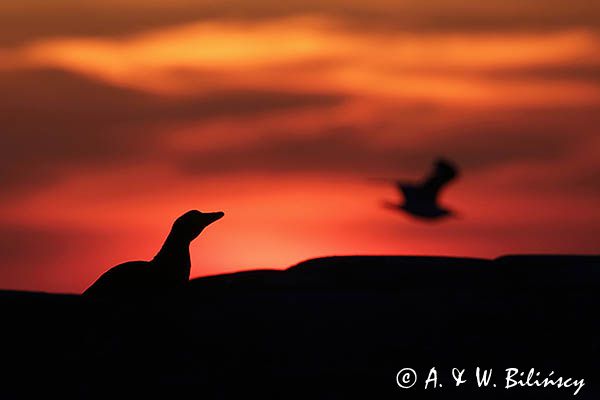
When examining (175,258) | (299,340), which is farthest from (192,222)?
(299,340)

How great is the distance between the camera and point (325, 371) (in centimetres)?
1026

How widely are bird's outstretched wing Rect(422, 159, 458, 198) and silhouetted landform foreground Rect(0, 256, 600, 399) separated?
14.6 metres

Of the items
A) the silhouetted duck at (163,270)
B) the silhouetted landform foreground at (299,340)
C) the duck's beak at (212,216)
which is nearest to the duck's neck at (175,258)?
the silhouetted duck at (163,270)

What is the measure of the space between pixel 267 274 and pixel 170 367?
2.49m

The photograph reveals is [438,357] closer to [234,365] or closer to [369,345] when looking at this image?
[369,345]

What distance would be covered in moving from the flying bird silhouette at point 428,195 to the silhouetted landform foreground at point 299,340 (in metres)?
14.6

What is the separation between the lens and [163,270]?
13078 mm

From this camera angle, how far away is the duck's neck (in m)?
13.2

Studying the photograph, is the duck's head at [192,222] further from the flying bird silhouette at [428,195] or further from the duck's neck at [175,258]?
the flying bird silhouette at [428,195]

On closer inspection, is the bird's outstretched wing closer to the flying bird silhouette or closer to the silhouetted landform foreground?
the flying bird silhouette

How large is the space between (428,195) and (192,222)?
13583mm

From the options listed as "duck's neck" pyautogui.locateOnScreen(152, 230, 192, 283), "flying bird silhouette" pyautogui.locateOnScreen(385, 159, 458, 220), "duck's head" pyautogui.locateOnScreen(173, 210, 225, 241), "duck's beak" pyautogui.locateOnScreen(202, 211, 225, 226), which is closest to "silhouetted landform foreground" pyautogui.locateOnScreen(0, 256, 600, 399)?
"duck's neck" pyautogui.locateOnScreen(152, 230, 192, 283)

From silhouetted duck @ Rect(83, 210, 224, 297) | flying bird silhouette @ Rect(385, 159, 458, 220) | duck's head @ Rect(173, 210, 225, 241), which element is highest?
flying bird silhouette @ Rect(385, 159, 458, 220)

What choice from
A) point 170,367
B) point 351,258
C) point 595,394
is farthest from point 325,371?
point 351,258
